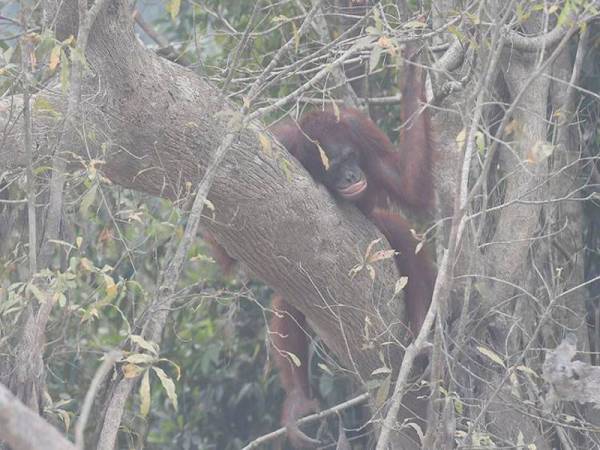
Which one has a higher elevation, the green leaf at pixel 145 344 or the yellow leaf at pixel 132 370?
the green leaf at pixel 145 344

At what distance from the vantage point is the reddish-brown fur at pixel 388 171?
13.8 feet

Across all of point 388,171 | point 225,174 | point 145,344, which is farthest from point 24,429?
point 388,171

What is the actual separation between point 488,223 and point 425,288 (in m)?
0.58

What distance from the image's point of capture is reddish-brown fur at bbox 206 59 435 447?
165 inches

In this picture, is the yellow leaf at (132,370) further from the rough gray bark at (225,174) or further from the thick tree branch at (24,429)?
the thick tree branch at (24,429)

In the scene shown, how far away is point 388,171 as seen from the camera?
446cm

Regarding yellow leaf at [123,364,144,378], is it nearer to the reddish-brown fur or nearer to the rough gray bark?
the rough gray bark

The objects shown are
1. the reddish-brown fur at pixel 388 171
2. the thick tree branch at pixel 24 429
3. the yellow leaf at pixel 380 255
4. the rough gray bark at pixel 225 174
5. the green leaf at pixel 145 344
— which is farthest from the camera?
the reddish-brown fur at pixel 388 171

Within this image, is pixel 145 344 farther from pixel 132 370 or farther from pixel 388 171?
pixel 388 171

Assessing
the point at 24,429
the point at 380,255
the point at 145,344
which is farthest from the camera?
the point at 380,255

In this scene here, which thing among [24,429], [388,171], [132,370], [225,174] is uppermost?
[24,429]

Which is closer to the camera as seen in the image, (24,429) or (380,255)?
(24,429)

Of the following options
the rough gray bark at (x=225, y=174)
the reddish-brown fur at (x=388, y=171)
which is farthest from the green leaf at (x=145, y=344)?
the reddish-brown fur at (x=388, y=171)

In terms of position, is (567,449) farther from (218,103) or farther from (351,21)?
(351,21)
